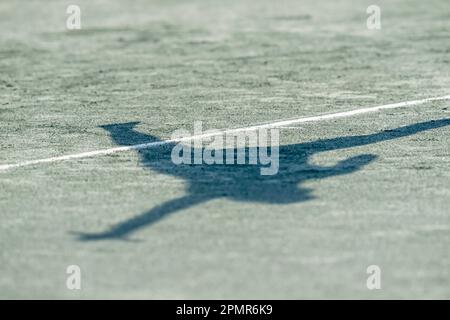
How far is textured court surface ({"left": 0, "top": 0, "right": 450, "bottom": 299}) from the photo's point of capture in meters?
5.22

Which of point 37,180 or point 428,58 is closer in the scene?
point 37,180

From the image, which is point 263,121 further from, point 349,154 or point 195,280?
point 195,280

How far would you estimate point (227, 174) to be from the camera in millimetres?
6988

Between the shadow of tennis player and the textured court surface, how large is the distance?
0.07ft

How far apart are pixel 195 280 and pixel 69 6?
13.5 m

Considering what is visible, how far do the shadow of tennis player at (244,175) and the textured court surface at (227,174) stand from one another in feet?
0.07

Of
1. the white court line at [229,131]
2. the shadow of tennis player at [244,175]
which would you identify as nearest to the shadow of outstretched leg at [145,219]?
the shadow of tennis player at [244,175]

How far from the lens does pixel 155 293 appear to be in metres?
4.98

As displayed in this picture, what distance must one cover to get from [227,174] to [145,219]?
1.12 meters

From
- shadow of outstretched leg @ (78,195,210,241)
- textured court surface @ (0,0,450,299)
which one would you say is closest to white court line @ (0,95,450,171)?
textured court surface @ (0,0,450,299)

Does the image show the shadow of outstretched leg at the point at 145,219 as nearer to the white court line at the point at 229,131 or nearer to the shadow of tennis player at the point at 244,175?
the shadow of tennis player at the point at 244,175

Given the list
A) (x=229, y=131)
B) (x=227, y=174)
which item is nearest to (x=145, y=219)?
(x=227, y=174)

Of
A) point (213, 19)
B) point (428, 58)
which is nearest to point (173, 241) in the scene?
point (428, 58)
